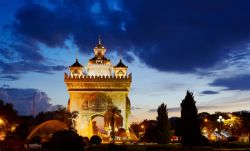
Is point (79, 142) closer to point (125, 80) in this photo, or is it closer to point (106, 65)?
point (125, 80)

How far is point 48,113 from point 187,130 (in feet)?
239

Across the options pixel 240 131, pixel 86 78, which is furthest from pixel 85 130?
pixel 240 131

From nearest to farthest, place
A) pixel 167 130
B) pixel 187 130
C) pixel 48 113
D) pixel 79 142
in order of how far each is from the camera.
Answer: pixel 79 142
pixel 187 130
pixel 167 130
pixel 48 113

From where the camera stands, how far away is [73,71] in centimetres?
6284

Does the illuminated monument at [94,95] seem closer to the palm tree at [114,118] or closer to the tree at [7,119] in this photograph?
the palm tree at [114,118]

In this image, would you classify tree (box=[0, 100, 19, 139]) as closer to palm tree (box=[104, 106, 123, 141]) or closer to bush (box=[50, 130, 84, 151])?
palm tree (box=[104, 106, 123, 141])

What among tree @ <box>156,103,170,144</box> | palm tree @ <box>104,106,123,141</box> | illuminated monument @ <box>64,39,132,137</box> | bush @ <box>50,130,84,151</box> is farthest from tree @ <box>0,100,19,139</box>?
bush @ <box>50,130,84,151</box>

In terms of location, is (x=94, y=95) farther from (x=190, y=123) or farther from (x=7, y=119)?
(x=190, y=123)

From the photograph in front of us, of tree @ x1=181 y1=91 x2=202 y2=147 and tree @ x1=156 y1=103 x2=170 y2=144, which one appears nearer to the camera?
tree @ x1=181 y1=91 x2=202 y2=147

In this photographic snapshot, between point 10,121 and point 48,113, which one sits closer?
point 10,121

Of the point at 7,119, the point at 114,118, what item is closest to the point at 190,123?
the point at 114,118

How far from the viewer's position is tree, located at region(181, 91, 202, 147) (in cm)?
3058

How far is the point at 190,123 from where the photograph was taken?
30812 millimetres

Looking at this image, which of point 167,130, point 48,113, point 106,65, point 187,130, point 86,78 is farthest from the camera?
point 48,113
